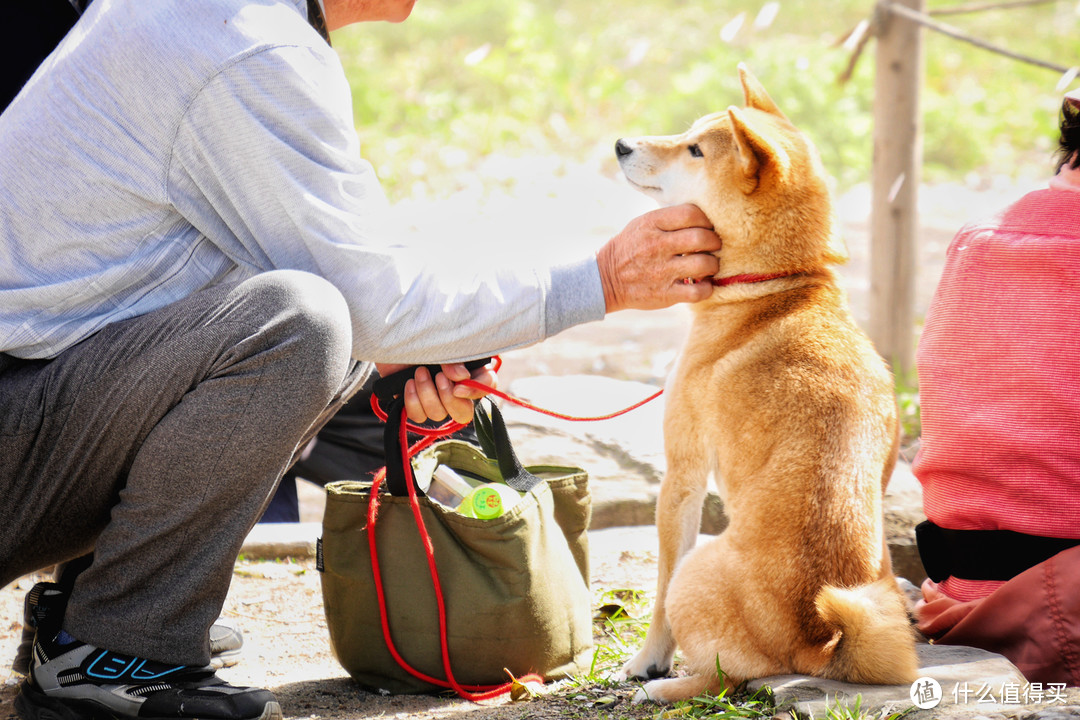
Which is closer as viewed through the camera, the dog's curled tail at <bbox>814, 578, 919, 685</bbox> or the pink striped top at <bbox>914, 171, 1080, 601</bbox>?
the dog's curled tail at <bbox>814, 578, 919, 685</bbox>

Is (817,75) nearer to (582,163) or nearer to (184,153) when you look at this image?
(582,163)

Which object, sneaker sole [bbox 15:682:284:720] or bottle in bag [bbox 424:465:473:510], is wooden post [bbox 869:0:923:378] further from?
sneaker sole [bbox 15:682:284:720]

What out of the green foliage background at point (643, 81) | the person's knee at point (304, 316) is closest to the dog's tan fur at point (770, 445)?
the person's knee at point (304, 316)

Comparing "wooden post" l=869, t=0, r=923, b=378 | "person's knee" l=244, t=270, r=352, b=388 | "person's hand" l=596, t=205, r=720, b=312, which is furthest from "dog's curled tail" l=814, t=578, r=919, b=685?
"wooden post" l=869, t=0, r=923, b=378

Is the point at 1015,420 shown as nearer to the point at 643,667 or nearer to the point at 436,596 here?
the point at 643,667

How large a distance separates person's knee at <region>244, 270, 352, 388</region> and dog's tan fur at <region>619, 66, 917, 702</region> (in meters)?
0.76

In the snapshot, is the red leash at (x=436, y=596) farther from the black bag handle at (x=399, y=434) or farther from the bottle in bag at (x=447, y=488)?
the bottle in bag at (x=447, y=488)

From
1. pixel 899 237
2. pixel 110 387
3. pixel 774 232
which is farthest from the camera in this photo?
pixel 899 237

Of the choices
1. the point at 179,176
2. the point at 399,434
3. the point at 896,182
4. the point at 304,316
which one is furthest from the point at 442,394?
the point at 896,182

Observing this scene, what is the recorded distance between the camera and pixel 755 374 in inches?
81.7

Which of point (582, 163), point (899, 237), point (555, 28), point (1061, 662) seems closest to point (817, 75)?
point (582, 163)

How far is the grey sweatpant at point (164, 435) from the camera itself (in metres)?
1.80

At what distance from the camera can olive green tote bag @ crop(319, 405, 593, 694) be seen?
1997 mm

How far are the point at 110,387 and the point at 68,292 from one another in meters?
0.20
